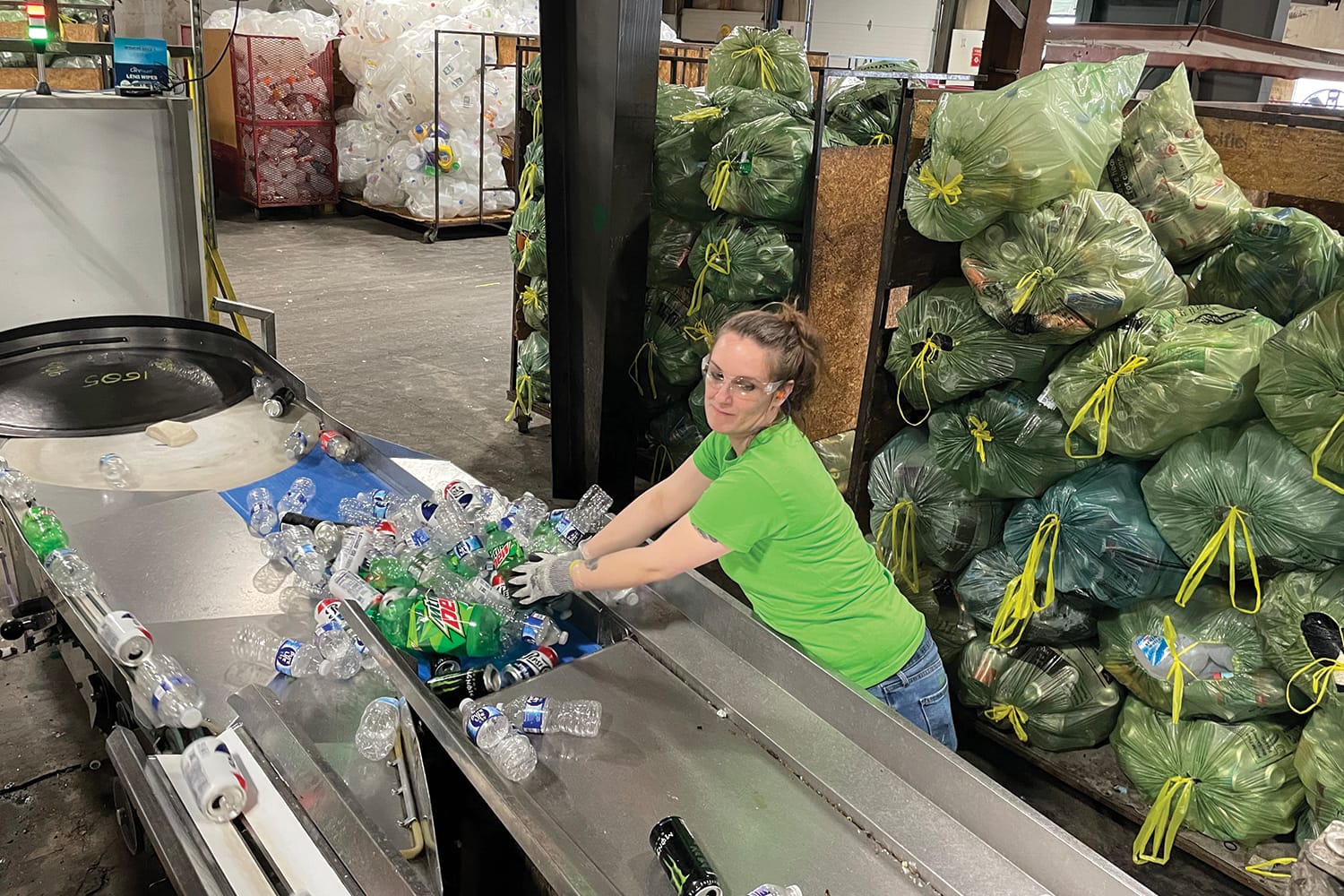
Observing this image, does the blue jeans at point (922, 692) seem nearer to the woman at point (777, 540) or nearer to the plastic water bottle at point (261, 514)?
the woman at point (777, 540)

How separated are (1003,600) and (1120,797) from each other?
0.66 m

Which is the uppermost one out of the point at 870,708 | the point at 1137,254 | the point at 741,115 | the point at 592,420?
the point at 741,115

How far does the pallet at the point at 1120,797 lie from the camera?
108 inches

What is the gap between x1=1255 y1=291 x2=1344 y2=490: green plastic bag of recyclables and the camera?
2.34m

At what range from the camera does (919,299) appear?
3.28 metres

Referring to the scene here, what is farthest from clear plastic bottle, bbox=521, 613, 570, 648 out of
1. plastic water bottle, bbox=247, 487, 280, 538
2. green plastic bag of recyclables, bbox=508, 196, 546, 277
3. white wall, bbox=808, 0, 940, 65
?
white wall, bbox=808, 0, 940, 65

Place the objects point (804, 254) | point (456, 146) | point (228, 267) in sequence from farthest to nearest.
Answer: point (456, 146)
point (228, 267)
point (804, 254)

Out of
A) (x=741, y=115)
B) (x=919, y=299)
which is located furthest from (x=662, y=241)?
(x=919, y=299)

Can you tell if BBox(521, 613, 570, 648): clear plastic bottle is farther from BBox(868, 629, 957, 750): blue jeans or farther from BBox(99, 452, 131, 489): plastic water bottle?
BBox(99, 452, 131, 489): plastic water bottle

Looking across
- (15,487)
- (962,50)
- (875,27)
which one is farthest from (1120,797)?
(875,27)

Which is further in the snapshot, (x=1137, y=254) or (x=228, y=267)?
(x=228, y=267)

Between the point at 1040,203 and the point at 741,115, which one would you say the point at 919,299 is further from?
the point at 741,115

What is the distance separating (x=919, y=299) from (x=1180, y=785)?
164 centimetres

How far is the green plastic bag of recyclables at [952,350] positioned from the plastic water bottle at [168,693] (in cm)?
227
